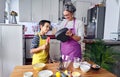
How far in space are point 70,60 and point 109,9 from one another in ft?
7.95

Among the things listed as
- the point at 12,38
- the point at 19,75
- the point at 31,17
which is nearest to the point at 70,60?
the point at 19,75

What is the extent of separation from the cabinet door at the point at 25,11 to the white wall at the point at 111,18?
2.73 metres

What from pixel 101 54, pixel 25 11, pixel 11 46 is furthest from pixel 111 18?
pixel 25 11

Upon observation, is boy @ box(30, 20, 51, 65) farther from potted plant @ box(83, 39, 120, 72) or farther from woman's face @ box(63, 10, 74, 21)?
potted plant @ box(83, 39, 120, 72)

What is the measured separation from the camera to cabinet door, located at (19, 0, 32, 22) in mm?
4906

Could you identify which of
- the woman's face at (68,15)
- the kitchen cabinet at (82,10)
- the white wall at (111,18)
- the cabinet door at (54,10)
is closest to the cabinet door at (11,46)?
the woman's face at (68,15)

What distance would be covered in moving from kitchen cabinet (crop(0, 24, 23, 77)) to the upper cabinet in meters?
2.37

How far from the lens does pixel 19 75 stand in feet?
4.33

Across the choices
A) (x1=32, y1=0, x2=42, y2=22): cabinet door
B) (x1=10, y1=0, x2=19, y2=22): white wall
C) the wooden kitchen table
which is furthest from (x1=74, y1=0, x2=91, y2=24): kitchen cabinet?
the wooden kitchen table

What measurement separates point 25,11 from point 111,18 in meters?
2.95

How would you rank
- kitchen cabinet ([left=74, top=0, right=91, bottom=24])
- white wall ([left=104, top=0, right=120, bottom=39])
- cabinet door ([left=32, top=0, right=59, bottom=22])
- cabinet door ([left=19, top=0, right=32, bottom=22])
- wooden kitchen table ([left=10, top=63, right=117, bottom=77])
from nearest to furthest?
wooden kitchen table ([left=10, top=63, right=117, bottom=77]) → white wall ([left=104, top=0, right=120, bottom=39]) → cabinet door ([left=19, top=0, right=32, bottom=22]) → cabinet door ([left=32, top=0, right=59, bottom=22]) → kitchen cabinet ([left=74, top=0, right=91, bottom=24])

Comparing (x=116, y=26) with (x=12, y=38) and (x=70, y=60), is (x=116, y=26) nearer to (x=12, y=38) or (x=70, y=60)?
(x=70, y=60)

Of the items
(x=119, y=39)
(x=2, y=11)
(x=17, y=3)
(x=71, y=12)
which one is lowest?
(x=119, y=39)

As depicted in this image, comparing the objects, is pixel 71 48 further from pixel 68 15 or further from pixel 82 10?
pixel 82 10
